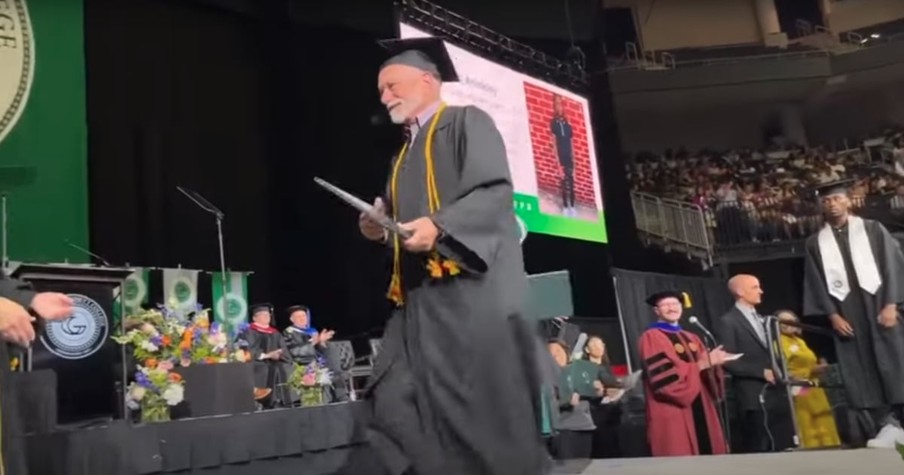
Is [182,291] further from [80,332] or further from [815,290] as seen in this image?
[815,290]

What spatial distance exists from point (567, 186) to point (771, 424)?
3.03m

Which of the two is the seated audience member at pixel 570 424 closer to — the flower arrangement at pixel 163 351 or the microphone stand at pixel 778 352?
the microphone stand at pixel 778 352

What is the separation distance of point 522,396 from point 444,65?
79cm

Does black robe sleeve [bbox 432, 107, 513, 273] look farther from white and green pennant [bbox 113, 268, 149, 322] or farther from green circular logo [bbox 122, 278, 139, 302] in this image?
green circular logo [bbox 122, 278, 139, 302]

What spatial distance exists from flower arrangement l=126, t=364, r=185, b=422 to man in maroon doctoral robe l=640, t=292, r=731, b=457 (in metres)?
2.47

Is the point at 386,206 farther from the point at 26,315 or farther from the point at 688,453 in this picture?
the point at 688,453

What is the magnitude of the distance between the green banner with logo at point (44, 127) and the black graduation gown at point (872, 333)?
4779 mm

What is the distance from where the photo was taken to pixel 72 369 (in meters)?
3.94

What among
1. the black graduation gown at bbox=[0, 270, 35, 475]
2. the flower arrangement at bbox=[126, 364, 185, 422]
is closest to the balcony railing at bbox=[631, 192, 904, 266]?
the flower arrangement at bbox=[126, 364, 185, 422]

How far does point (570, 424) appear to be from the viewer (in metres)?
4.98

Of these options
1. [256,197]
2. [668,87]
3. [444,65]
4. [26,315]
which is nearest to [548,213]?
Result: [256,197]

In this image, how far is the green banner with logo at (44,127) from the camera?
5750 millimetres

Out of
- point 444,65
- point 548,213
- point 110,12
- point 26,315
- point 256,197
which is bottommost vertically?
point 26,315

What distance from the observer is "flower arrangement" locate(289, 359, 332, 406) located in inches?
205
